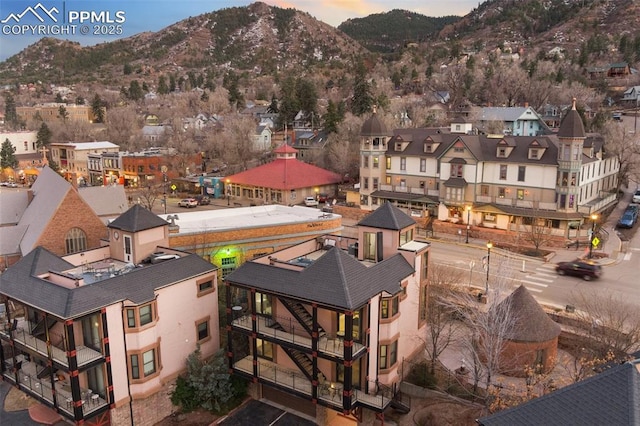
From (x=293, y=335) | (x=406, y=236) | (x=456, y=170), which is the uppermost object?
(x=456, y=170)

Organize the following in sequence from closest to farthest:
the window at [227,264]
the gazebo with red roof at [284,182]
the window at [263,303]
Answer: the window at [263,303], the window at [227,264], the gazebo with red roof at [284,182]

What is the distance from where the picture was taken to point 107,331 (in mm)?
22094

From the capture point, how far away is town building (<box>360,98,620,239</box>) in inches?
1978

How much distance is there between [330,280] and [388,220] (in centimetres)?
666

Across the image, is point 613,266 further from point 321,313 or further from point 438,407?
point 321,313

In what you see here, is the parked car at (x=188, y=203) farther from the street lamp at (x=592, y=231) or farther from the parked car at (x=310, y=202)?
the street lamp at (x=592, y=231)

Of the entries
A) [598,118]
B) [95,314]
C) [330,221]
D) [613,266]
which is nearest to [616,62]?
[598,118]

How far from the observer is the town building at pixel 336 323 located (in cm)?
2214

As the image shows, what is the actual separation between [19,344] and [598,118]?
87.5 meters

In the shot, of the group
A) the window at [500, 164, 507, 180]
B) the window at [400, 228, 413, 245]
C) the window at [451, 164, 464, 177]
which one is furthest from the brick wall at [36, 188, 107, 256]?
the window at [500, 164, 507, 180]

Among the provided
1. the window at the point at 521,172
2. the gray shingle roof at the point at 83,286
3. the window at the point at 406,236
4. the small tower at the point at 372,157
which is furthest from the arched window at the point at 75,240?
the window at the point at 521,172

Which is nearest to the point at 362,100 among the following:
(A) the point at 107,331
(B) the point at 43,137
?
(B) the point at 43,137

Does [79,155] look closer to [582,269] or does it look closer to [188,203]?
[188,203]

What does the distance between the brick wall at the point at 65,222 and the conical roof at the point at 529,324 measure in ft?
99.6
